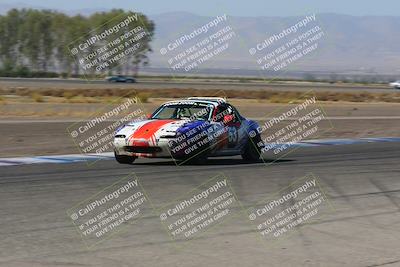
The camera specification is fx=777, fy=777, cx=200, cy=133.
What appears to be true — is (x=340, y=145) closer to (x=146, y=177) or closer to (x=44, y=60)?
(x=146, y=177)

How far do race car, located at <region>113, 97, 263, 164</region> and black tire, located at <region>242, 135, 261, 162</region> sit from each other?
0.04 metres

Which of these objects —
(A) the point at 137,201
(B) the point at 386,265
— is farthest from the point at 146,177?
(B) the point at 386,265

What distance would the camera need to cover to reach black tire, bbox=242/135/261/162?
53.1 feet

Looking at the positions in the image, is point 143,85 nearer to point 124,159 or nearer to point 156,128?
point 124,159

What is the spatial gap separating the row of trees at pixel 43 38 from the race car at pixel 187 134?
334 feet

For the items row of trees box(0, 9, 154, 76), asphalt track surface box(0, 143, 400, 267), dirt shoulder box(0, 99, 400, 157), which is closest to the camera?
asphalt track surface box(0, 143, 400, 267)

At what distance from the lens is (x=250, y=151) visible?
16266mm

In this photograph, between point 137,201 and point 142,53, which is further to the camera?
point 142,53

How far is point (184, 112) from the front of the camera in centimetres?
1525

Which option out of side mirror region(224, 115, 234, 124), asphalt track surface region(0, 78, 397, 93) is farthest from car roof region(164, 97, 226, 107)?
asphalt track surface region(0, 78, 397, 93)

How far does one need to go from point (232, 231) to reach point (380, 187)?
4.85 meters

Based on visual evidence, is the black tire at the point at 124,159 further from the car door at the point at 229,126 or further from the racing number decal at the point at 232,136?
the racing number decal at the point at 232,136

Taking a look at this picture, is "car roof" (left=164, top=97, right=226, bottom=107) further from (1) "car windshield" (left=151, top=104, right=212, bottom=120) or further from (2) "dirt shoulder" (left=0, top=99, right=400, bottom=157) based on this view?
(2) "dirt shoulder" (left=0, top=99, right=400, bottom=157)

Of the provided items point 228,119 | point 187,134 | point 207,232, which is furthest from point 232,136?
point 207,232
